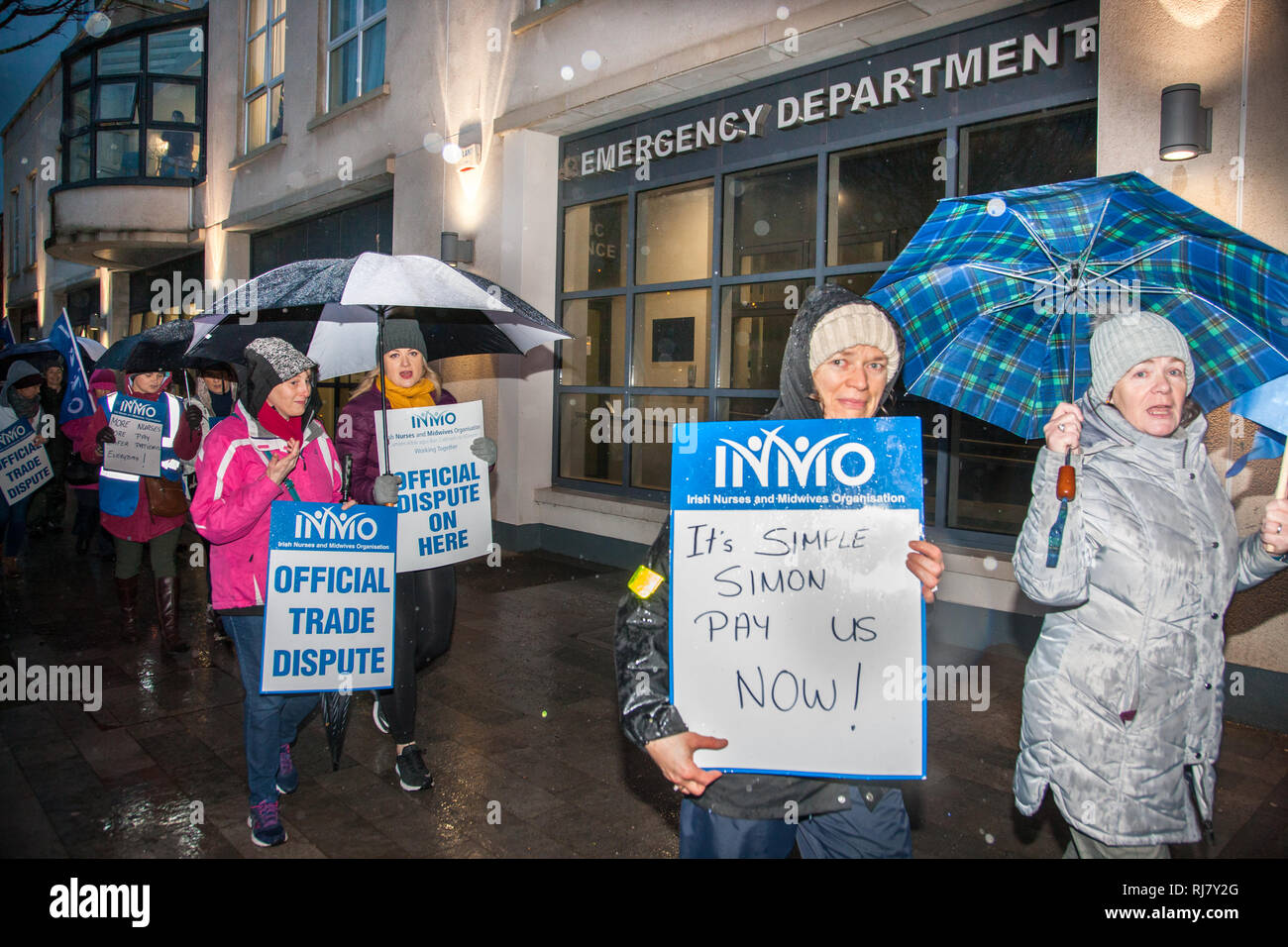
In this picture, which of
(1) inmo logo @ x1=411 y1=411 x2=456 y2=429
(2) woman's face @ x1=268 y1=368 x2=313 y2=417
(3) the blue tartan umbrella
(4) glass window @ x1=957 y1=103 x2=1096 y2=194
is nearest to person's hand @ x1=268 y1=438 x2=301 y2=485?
(2) woman's face @ x1=268 y1=368 x2=313 y2=417

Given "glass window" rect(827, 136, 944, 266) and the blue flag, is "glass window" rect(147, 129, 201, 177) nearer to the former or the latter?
the blue flag

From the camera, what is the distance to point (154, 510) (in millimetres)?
6344

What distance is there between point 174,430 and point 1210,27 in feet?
23.7

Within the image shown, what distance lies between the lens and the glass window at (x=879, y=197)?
22.0 ft

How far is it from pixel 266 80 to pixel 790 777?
54.2 ft

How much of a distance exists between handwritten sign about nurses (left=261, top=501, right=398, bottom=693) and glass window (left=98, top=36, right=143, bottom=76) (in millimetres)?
19621

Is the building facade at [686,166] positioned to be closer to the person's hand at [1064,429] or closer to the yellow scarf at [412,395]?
the person's hand at [1064,429]

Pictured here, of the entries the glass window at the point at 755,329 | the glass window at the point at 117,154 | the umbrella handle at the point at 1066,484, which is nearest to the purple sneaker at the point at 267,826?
the umbrella handle at the point at 1066,484

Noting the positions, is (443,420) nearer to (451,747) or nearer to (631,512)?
(451,747)

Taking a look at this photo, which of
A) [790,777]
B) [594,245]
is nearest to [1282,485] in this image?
[790,777]

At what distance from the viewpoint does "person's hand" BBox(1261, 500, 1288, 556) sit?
2311 millimetres

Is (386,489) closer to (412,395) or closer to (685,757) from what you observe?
(412,395)

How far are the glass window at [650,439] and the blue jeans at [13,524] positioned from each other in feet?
19.6
